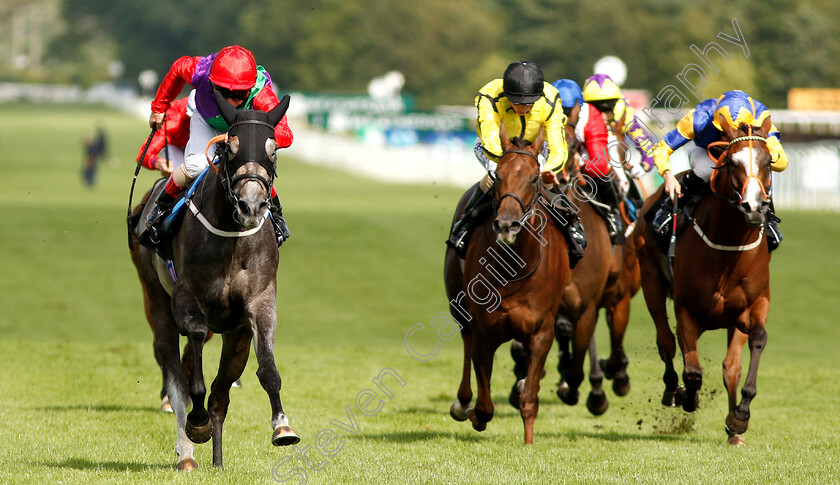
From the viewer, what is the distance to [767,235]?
26.7ft

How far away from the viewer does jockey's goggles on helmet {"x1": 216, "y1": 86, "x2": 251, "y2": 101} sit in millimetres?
6773

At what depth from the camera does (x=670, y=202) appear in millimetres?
8820

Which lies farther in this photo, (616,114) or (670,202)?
(616,114)

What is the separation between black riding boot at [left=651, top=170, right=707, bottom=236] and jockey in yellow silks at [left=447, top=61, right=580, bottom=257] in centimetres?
111

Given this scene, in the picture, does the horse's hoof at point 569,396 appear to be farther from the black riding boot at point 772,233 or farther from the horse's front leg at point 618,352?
the black riding boot at point 772,233

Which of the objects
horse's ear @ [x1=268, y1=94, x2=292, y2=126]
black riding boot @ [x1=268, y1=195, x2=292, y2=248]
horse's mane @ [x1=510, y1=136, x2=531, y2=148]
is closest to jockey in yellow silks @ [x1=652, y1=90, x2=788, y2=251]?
horse's mane @ [x1=510, y1=136, x2=531, y2=148]

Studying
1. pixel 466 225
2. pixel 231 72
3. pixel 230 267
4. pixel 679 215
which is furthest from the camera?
pixel 679 215

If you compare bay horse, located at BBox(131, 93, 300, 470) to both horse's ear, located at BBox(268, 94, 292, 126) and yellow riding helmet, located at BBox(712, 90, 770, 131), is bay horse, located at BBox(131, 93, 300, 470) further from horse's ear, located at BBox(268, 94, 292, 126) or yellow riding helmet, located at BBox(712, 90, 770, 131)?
yellow riding helmet, located at BBox(712, 90, 770, 131)

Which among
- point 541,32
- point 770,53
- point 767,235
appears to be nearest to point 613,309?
point 767,235

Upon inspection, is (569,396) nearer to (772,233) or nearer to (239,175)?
(772,233)

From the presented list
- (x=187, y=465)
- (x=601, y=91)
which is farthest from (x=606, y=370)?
(x=187, y=465)

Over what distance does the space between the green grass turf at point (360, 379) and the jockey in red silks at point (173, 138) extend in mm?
1922

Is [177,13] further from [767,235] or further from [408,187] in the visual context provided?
[767,235]

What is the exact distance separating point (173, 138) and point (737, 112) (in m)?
3.98
